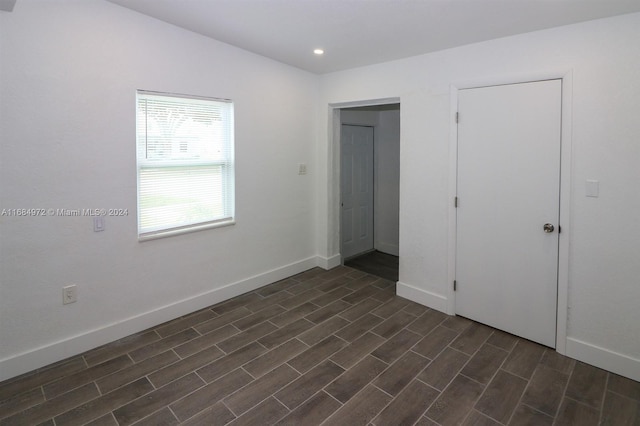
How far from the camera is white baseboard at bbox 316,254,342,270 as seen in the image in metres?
4.72

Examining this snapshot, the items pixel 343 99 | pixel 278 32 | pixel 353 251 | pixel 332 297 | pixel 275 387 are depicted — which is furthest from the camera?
pixel 353 251

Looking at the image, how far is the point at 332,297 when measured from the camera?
3.84 metres

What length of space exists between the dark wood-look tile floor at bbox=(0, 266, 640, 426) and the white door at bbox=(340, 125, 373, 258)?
2.17 m

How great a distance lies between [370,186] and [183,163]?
322 cm

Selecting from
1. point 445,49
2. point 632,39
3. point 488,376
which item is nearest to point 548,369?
point 488,376

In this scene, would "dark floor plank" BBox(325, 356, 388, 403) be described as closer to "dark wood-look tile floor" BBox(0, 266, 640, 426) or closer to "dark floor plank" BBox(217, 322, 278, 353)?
"dark wood-look tile floor" BBox(0, 266, 640, 426)

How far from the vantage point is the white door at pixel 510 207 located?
281 cm

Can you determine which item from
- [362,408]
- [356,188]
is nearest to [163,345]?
[362,408]

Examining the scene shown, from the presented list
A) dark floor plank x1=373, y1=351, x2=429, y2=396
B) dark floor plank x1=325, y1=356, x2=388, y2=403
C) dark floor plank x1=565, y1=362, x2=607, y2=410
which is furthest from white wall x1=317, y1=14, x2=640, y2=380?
dark floor plank x1=325, y1=356, x2=388, y2=403

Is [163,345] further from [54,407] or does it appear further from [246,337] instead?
[54,407]

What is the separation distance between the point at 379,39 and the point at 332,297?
2.58 m

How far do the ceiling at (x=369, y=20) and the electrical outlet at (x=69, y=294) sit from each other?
2.14 m

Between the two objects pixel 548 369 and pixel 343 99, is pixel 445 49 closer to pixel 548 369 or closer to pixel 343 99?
pixel 343 99

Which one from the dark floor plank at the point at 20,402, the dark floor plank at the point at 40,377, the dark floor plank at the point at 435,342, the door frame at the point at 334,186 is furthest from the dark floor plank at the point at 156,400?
the door frame at the point at 334,186
